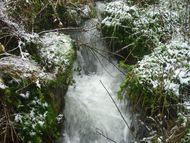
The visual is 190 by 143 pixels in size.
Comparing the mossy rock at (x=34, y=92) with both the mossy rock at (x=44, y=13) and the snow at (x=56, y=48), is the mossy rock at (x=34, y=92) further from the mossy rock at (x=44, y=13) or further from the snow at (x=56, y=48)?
the mossy rock at (x=44, y=13)

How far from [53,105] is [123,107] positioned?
35.0 inches

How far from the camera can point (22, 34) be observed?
4203 millimetres

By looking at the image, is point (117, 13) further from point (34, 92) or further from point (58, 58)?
point (34, 92)

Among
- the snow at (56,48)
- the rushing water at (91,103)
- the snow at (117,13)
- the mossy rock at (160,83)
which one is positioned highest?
the snow at (117,13)

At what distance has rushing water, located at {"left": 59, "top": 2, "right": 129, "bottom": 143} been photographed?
4223 millimetres

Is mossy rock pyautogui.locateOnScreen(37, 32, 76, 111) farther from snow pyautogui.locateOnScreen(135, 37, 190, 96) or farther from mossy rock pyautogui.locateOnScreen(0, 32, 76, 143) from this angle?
snow pyautogui.locateOnScreen(135, 37, 190, 96)

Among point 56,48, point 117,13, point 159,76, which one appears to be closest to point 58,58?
point 56,48

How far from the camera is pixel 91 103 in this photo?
4590mm

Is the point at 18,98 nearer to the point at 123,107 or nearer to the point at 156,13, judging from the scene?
the point at 123,107

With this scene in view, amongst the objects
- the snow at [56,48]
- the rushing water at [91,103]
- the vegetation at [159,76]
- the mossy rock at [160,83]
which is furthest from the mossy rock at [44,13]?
the mossy rock at [160,83]

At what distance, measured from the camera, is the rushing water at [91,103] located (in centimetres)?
422

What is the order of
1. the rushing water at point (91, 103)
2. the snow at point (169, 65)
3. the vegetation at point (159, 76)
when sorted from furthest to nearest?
the rushing water at point (91, 103) < the snow at point (169, 65) < the vegetation at point (159, 76)

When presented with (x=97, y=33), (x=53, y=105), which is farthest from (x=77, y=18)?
(x=53, y=105)

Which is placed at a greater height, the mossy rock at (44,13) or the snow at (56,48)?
the mossy rock at (44,13)
